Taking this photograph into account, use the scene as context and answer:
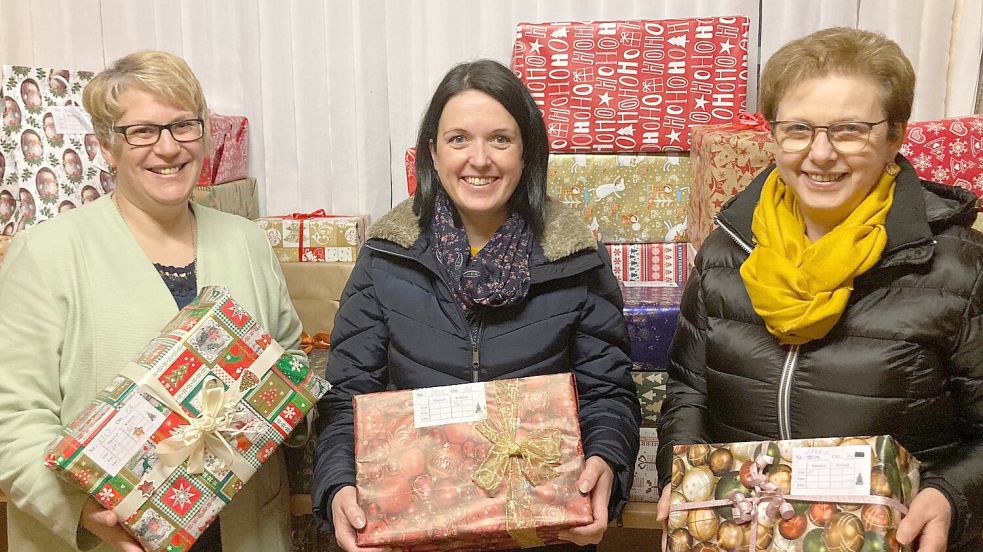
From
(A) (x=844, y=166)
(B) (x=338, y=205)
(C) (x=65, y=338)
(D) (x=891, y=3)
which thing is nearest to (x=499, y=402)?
(A) (x=844, y=166)

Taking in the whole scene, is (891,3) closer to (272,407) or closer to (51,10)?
(272,407)

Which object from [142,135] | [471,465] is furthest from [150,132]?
[471,465]

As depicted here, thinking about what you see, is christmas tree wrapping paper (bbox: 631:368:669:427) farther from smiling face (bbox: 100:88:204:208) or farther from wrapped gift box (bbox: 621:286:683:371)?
smiling face (bbox: 100:88:204:208)

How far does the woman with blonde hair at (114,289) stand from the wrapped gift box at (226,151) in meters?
0.98

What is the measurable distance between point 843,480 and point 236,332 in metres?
1.10

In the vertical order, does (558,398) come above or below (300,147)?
below

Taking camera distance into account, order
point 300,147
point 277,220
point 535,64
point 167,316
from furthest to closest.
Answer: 1. point 300,147
2. point 277,220
3. point 535,64
4. point 167,316

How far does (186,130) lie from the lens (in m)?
1.64

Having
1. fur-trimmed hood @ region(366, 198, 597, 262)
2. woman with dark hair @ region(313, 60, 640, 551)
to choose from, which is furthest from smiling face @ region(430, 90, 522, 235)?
fur-trimmed hood @ region(366, 198, 597, 262)

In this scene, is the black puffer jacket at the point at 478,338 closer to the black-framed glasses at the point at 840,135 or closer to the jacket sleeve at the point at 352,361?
the jacket sleeve at the point at 352,361

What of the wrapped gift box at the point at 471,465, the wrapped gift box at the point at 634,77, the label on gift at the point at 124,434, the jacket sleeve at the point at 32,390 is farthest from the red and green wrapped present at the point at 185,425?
the wrapped gift box at the point at 634,77

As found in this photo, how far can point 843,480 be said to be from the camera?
126 centimetres

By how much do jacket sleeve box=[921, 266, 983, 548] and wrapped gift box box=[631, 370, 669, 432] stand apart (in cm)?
76

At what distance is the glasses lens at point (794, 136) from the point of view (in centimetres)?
134
